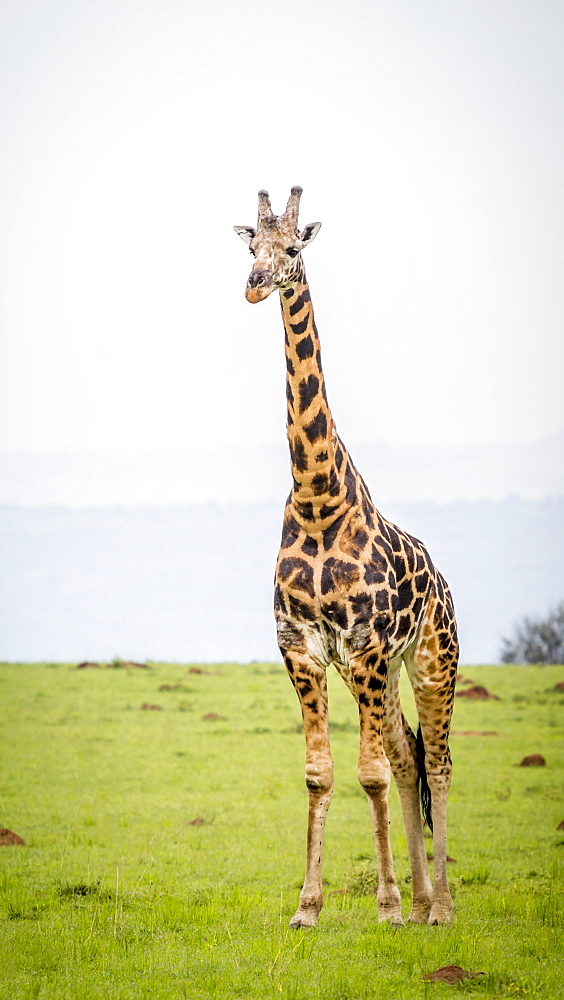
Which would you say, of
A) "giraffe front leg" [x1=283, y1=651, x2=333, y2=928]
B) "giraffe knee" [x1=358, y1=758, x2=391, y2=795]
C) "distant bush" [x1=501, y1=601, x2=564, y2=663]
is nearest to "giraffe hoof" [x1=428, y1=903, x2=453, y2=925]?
"giraffe front leg" [x1=283, y1=651, x2=333, y2=928]

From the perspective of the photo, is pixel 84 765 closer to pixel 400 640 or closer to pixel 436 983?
pixel 400 640

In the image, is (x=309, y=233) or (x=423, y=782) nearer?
(x=309, y=233)

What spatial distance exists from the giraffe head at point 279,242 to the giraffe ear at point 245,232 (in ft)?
0.38

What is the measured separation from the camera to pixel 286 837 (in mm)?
13953

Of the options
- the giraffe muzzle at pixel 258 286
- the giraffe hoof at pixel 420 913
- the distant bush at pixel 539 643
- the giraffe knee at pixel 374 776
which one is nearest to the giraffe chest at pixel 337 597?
the giraffe knee at pixel 374 776

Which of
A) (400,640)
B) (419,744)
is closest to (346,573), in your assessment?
(400,640)

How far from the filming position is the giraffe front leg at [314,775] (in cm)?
809

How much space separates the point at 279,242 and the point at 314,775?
4.23 m

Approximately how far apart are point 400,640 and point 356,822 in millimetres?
7182

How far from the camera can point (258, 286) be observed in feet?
24.6

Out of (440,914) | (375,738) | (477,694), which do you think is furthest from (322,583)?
(477,694)

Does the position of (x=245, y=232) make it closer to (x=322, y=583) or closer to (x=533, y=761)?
(x=322, y=583)

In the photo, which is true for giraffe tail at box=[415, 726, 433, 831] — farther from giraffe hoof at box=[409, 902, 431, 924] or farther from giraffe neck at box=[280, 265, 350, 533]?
giraffe neck at box=[280, 265, 350, 533]

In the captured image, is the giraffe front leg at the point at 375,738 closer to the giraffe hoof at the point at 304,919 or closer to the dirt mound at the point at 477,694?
the giraffe hoof at the point at 304,919
